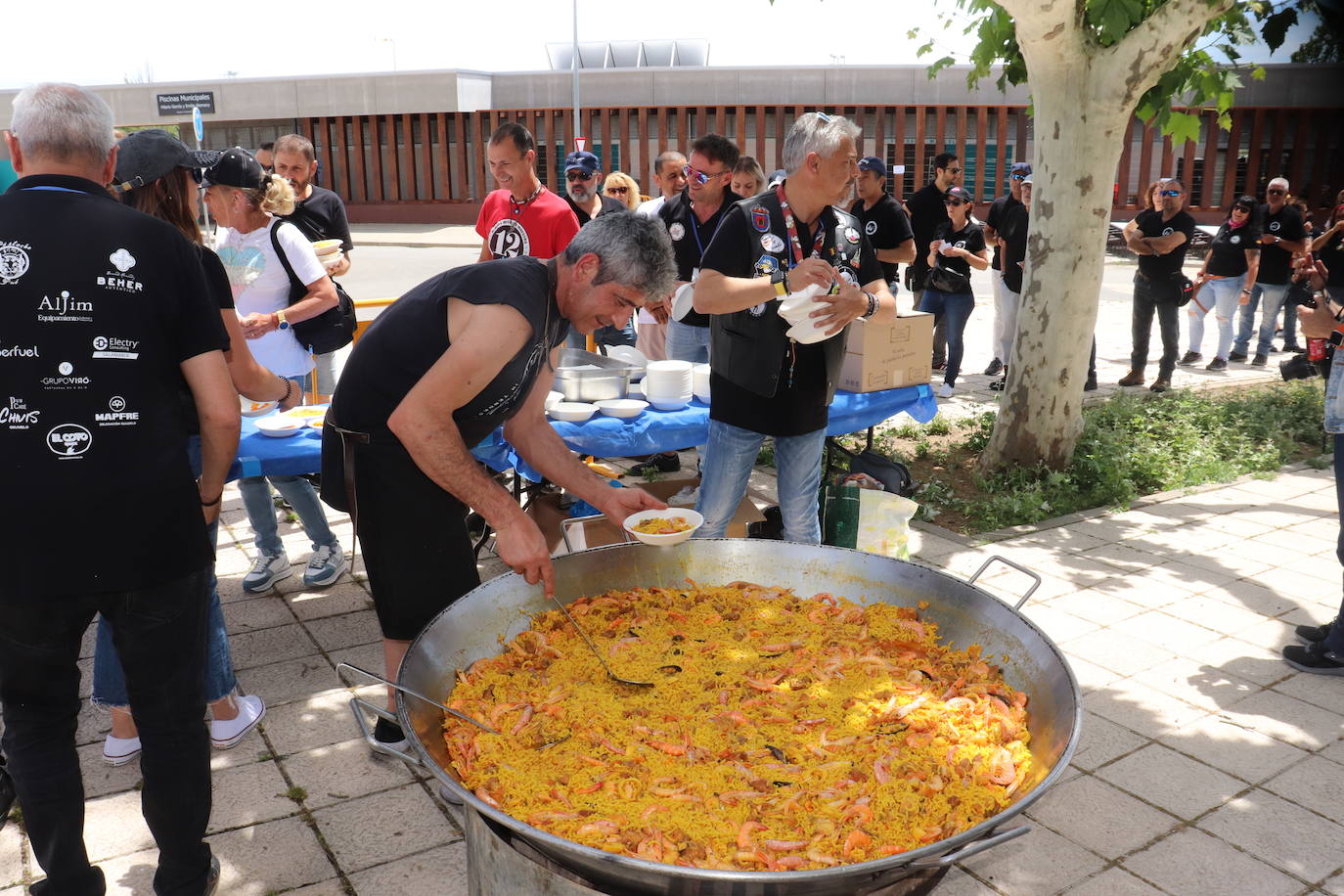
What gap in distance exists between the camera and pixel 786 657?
2457 mm

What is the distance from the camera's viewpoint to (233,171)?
12.8 ft

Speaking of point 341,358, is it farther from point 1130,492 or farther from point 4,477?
point 4,477

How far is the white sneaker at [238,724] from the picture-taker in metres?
3.30

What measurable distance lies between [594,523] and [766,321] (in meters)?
1.40

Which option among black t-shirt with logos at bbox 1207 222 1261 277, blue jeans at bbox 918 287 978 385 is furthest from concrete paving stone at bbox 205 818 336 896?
black t-shirt with logos at bbox 1207 222 1261 277

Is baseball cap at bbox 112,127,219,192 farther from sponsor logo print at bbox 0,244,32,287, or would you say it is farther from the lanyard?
the lanyard

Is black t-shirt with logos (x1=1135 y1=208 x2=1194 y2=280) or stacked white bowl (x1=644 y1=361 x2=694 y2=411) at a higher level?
black t-shirt with logos (x1=1135 y1=208 x2=1194 y2=280)

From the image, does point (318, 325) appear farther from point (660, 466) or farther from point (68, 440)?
point (660, 466)

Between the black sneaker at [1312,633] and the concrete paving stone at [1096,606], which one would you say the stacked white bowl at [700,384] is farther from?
the black sneaker at [1312,633]

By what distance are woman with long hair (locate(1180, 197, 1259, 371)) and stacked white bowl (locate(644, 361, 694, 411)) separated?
790 centimetres

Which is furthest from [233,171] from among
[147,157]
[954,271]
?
[954,271]

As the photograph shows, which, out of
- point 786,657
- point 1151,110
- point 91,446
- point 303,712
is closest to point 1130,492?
point 1151,110

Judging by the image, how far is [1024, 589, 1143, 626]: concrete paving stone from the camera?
445 centimetres

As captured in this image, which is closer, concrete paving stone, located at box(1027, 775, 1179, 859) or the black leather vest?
concrete paving stone, located at box(1027, 775, 1179, 859)
